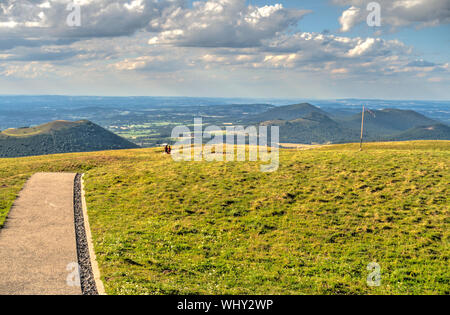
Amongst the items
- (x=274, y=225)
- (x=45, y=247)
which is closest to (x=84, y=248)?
(x=45, y=247)

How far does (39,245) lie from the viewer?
69.1 feet

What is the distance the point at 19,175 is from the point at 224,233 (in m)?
33.5

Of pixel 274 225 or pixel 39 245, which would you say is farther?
pixel 274 225

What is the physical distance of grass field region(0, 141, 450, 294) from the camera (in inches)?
699

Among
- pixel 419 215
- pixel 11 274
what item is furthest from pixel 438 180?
pixel 11 274

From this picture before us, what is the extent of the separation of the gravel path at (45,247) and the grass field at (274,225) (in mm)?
1182

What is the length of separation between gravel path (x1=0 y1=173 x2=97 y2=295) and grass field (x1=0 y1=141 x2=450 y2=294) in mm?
1182

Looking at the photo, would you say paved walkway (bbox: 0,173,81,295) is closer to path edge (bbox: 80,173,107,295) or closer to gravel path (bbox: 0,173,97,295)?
gravel path (bbox: 0,173,97,295)

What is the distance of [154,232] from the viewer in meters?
25.2

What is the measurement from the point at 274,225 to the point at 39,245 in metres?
17.9

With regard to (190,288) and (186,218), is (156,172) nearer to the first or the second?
(186,218)

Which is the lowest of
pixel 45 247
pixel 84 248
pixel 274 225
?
pixel 274 225

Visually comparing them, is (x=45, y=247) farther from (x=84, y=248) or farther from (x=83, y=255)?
(x=83, y=255)

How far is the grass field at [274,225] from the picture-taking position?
699 inches
